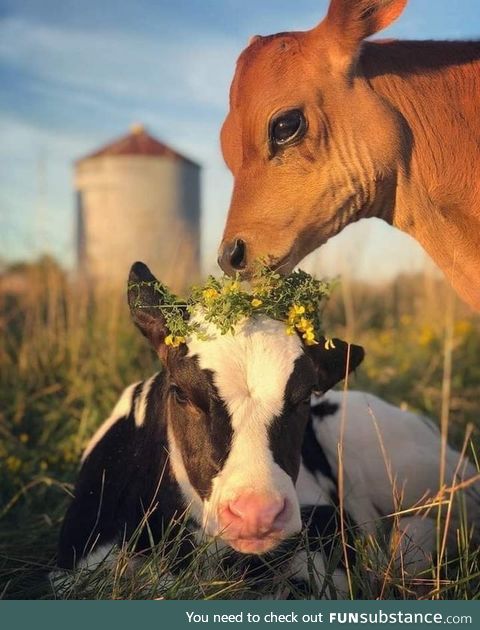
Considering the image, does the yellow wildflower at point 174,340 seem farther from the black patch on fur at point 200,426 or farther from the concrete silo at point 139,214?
the concrete silo at point 139,214

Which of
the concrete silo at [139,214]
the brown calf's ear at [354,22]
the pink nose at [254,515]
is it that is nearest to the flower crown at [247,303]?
the pink nose at [254,515]

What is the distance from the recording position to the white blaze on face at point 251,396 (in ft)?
9.07

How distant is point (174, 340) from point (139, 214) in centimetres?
601

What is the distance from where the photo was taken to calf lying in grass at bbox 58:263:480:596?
9.19 feet

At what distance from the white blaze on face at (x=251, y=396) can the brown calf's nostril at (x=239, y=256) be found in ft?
1.15

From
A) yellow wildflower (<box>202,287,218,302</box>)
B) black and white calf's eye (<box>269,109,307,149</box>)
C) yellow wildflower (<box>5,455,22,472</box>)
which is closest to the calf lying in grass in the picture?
yellow wildflower (<box>202,287,218,302</box>)

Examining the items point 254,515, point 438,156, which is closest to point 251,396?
point 254,515

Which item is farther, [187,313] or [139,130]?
[139,130]

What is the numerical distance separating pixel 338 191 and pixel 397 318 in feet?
25.7

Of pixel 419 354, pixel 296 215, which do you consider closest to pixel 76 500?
pixel 296 215

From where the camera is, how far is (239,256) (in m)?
3.55

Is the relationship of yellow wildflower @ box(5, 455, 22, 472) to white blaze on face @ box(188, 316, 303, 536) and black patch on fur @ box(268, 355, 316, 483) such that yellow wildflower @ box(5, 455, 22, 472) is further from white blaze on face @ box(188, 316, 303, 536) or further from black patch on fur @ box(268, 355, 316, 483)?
black patch on fur @ box(268, 355, 316, 483)

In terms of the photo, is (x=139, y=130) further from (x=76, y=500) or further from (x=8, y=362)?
(x=76, y=500)

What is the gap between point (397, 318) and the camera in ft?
37.2
